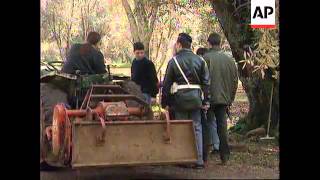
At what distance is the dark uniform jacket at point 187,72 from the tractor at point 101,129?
0.24 metres

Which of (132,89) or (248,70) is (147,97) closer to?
(132,89)

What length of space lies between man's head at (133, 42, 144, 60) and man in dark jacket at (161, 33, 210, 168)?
9.2 inches

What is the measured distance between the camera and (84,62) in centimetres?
488

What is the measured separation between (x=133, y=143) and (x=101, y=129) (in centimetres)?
25

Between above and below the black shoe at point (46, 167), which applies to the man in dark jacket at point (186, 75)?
above

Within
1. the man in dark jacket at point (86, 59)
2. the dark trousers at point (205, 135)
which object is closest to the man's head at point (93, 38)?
the man in dark jacket at point (86, 59)

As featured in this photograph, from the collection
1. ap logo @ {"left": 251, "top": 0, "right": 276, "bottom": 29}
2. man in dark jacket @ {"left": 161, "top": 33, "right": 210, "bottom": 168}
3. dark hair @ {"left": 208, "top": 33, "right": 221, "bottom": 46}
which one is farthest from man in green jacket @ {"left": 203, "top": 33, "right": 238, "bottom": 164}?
ap logo @ {"left": 251, "top": 0, "right": 276, "bottom": 29}

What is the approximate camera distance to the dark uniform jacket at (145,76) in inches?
195

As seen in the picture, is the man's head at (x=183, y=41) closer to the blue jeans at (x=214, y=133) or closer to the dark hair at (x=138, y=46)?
the dark hair at (x=138, y=46)
